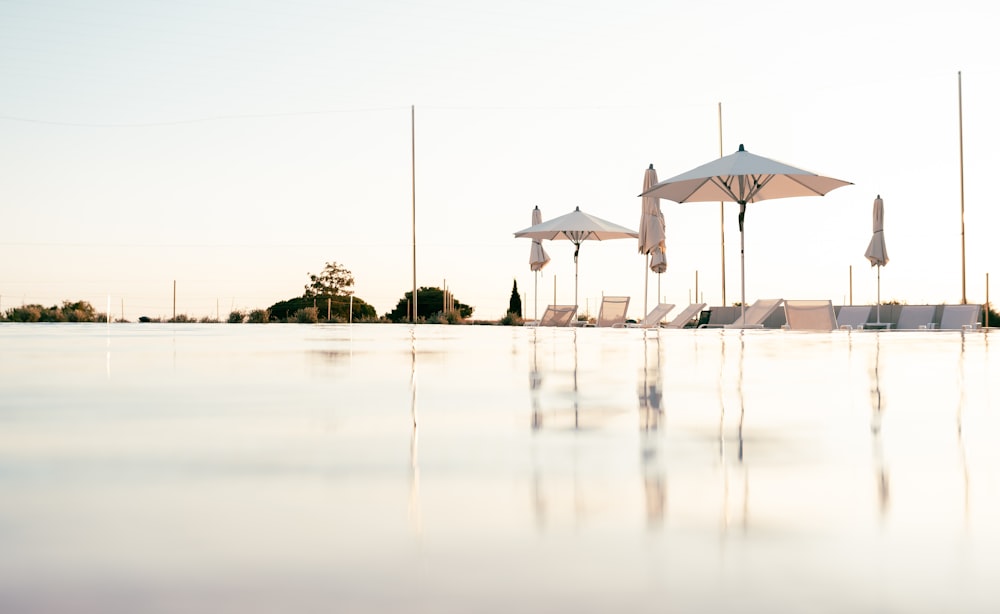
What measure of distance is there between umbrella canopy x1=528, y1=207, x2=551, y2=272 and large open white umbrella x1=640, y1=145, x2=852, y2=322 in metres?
5.23

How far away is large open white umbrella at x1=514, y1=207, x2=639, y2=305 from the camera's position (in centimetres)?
1704

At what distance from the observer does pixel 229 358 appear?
22.2 ft

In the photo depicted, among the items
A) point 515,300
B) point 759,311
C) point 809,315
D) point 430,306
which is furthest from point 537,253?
point 430,306

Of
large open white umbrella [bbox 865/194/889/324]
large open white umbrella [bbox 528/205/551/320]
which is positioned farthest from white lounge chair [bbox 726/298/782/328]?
large open white umbrella [bbox 528/205/551/320]

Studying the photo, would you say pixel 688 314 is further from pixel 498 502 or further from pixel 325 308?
pixel 498 502

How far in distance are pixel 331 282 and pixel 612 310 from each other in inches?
513

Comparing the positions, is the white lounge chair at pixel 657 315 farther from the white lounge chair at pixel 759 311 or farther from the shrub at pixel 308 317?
the shrub at pixel 308 317

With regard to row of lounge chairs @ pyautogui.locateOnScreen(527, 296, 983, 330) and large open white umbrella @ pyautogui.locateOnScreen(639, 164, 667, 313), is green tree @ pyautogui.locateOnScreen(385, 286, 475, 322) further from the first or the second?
large open white umbrella @ pyautogui.locateOnScreen(639, 164, 667, 313)

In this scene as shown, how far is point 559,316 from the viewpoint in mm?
18672

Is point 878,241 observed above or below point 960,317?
above

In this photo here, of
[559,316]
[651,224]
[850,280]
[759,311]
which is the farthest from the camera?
[850,280]

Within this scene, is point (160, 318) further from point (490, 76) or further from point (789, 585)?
point (789, 585)

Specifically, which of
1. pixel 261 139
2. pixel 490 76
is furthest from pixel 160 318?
pixel 490 76

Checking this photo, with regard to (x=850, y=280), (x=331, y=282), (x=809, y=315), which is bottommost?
(x=809, y=315)
